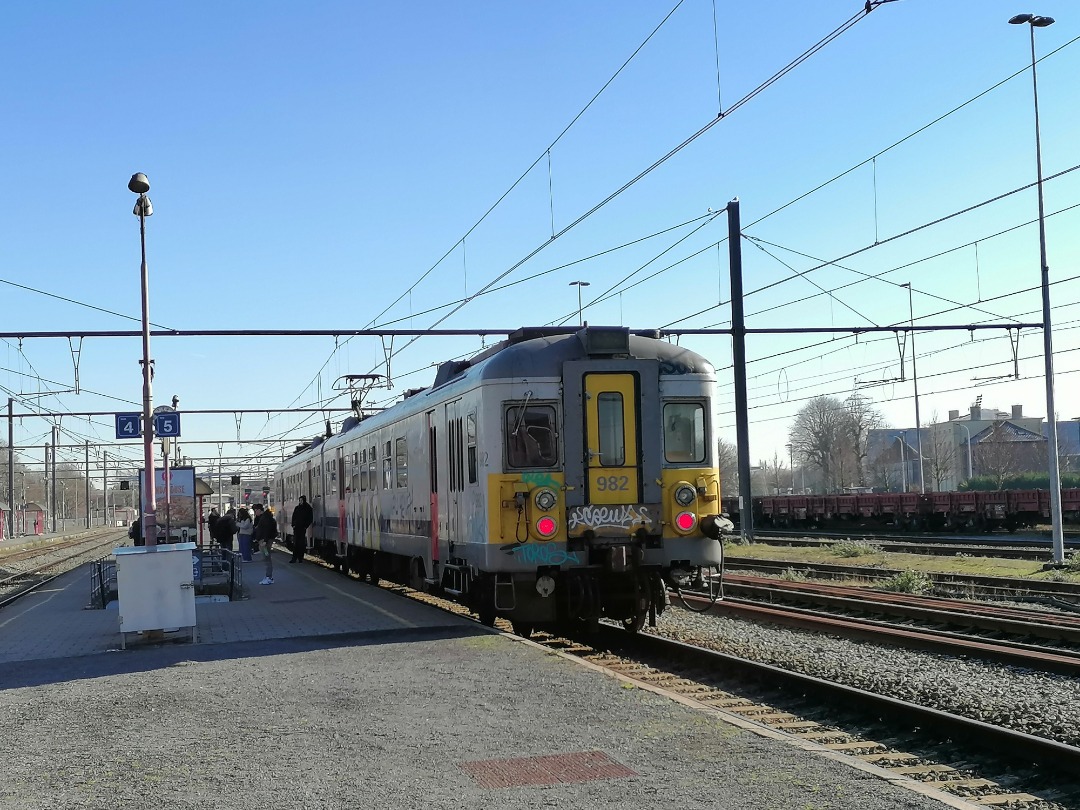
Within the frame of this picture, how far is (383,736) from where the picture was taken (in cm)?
780

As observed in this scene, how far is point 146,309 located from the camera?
60.8ft

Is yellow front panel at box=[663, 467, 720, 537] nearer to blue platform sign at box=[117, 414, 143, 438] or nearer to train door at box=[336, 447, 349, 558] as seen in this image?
train door at box=[336, 447, 349, 558]

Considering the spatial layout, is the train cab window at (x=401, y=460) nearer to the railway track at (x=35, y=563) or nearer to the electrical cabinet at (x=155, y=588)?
the electrical cabinet at (x=155, y=588)

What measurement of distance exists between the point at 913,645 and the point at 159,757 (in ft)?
24.8

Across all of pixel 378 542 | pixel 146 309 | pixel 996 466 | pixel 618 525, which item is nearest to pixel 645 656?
pixel 618 525

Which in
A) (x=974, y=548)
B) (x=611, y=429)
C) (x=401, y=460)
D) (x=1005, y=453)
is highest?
(x=1005, y=453)

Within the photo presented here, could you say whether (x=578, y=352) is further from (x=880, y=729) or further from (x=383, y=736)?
(x=383, y=736)

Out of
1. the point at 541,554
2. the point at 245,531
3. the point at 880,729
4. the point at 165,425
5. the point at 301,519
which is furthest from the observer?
the point at 301,519

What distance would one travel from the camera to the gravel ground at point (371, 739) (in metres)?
6.25

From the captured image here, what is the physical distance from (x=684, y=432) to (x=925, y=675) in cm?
365

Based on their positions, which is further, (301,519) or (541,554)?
(301,519)

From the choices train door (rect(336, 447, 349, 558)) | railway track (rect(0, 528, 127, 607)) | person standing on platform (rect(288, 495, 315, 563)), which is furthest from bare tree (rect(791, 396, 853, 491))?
train door (rect(336, 447, 349, 558))

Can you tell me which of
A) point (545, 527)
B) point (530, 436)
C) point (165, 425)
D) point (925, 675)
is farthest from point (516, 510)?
point (165, 425)

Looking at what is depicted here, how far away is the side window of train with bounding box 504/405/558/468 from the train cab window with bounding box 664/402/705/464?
125 cm
